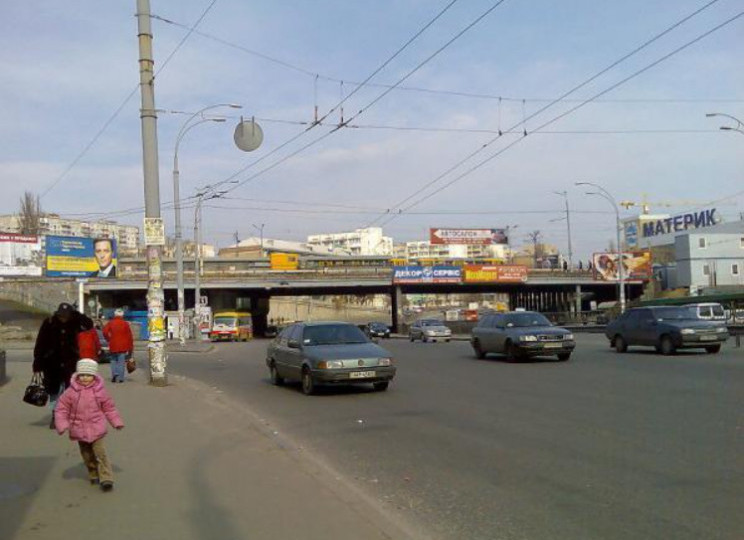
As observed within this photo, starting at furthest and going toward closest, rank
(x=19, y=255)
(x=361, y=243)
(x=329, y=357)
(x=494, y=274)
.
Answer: (x=361, y=243) < (x=494, y=274) < (x=19, y=255) < (x=329, y=357)

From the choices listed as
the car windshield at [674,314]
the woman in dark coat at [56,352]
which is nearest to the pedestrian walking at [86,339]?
the woman in dark coat at [56,352]

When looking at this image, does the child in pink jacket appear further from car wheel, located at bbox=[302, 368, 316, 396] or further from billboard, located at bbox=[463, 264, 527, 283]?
billboard, located at bbox=[463, 264, 527, 283]

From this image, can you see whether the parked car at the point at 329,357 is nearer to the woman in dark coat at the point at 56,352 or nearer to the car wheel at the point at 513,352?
the woman in dark coat at the point at 56,352

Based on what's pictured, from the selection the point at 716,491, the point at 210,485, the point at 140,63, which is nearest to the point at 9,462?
the point at 210,485

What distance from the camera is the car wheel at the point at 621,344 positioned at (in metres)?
24.5

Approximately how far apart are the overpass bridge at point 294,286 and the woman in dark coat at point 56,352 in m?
59.0

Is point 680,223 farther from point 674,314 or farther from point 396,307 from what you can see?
point 674,314

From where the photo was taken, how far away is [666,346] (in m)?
22.5

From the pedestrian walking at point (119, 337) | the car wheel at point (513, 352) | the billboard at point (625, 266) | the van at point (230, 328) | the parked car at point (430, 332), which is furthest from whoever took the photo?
the billboard at point (625, 266)

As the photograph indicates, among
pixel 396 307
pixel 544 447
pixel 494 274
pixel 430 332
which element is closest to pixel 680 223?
pixel 494 274

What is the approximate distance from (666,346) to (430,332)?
77.1 ft

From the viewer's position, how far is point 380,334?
187 feet

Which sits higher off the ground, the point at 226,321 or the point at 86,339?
the point at 86,339

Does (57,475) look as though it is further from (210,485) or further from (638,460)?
(638,460)
